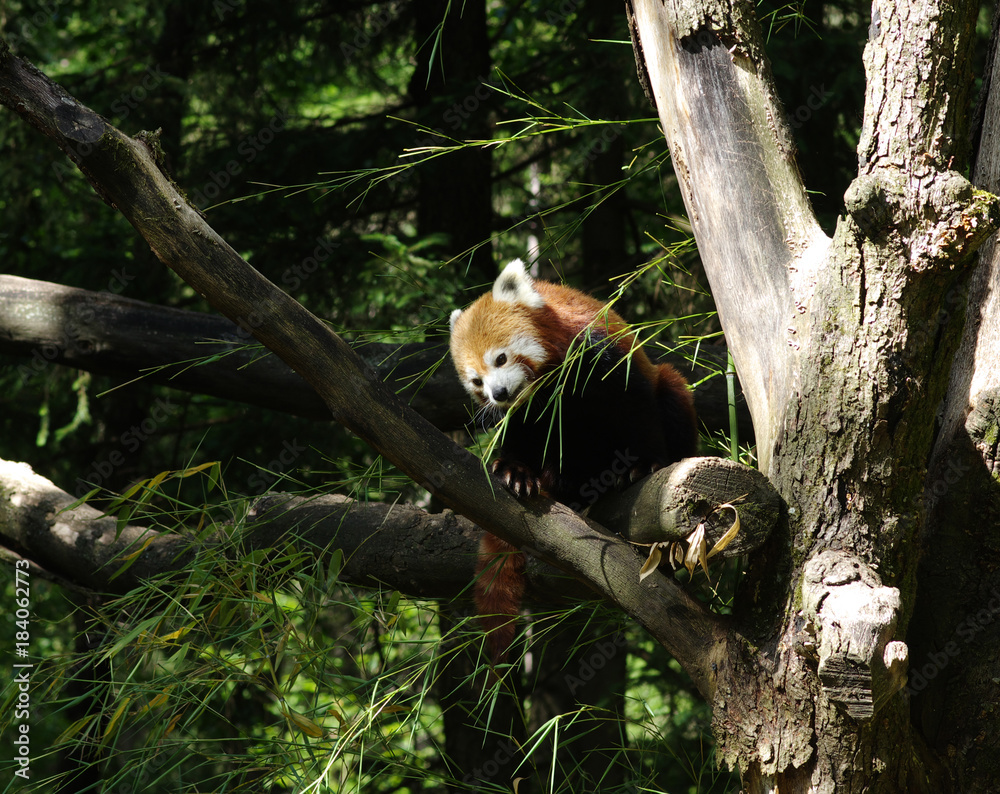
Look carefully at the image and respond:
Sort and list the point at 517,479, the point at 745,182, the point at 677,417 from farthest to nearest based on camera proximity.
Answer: the point at 677,417 → the point at 517,479 → the point at 745,182

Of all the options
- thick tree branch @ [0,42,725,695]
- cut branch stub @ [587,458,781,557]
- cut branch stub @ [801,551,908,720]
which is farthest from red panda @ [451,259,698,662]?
cut branch stub @ [801,551,908,720]

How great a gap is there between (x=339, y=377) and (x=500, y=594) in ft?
2.85

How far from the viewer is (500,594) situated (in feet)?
7.12

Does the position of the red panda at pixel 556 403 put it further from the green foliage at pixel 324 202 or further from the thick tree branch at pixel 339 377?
the green foliage at pixel 324 202

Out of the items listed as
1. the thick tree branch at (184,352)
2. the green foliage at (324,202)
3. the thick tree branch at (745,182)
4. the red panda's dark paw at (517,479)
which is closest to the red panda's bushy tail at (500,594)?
the red panda's dark paw at (517,479)

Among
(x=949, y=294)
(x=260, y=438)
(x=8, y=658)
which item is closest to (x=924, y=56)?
(x=949, y=294)

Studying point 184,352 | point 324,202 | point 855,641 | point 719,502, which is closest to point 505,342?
point 719,502

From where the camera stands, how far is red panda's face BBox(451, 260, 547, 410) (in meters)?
2.39

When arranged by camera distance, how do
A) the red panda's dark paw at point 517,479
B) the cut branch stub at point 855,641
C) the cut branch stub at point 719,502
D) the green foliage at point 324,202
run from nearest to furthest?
the cut branch stub at point 855,641
the cut branch stub at point 719,502
the red panda's dark paw at point 517,479
the green foliage at point 324,202

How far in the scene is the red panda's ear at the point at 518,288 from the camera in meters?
2.44

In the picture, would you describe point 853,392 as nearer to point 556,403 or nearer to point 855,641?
point 855,641

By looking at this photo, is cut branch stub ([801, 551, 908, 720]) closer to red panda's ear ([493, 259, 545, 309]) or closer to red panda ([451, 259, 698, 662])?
red panda ([451, 259, 698, 662])

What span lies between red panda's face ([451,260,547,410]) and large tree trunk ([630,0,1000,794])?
2.30 ft

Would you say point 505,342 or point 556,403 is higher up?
point 505,342
